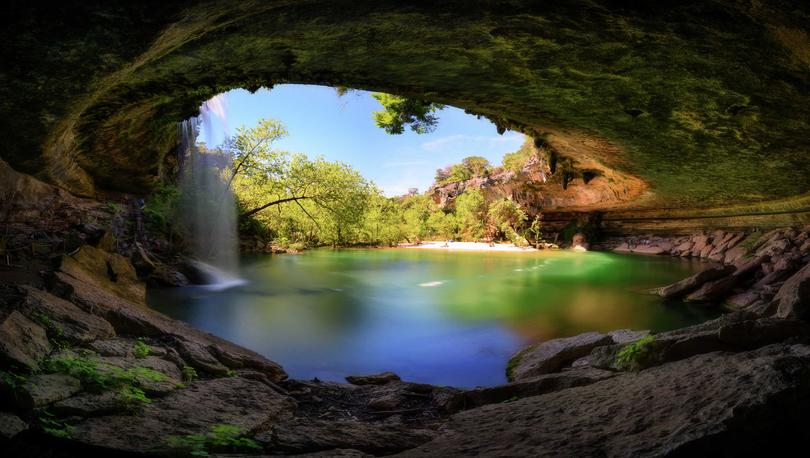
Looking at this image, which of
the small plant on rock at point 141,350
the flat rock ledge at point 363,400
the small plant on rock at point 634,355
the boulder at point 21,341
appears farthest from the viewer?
→ the small plant on rock at point 141,350

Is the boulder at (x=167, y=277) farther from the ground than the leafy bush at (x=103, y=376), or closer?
closer

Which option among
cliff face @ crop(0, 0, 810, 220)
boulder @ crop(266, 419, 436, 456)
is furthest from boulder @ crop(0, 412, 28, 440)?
cliff face @ crop(0, 0, 810, 220)

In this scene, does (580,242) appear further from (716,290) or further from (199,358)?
(199,358)

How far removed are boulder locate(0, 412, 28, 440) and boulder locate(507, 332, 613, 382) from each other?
431cm

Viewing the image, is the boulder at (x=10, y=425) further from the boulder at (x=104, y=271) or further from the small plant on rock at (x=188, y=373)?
the boulder at (x=104, y=271)

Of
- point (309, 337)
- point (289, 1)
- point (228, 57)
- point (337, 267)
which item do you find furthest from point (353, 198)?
point (289, 1)

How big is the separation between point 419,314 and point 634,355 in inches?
272

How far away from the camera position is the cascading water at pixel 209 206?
14.0m

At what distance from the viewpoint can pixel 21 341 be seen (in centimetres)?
295

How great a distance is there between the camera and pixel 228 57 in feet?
16.5

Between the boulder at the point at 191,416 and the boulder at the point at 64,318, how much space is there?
1.09m

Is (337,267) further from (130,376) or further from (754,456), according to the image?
(754,456)

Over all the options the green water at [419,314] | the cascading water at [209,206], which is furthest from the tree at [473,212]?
the cascading water at [209,206]

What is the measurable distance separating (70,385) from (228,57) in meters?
3.91
